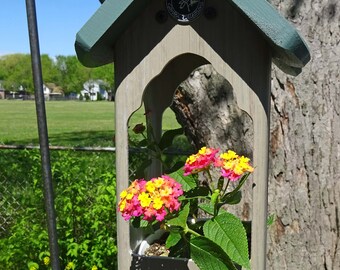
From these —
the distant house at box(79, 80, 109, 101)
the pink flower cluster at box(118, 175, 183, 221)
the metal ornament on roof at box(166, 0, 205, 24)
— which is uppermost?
the distant house at box(79, 80, 109, 101)

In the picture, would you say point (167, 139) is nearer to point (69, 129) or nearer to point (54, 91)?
point (69, 129)

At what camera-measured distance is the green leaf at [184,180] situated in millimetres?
1710

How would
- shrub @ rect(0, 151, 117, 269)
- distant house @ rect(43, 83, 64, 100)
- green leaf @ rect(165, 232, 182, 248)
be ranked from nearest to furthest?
green leaf @ rect(165, 232, 182, 248), shrub @ rect(0, 151, 117, 269), distant house @ rect(43, 83, 64, 100)

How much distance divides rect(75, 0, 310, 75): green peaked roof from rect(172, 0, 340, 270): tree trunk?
77cm

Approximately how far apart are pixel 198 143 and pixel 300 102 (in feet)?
2.13

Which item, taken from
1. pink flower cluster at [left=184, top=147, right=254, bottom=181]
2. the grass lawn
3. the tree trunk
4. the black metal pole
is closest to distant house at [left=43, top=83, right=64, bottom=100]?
the grass lawn

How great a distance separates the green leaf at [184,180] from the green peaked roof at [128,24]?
1.57 feet

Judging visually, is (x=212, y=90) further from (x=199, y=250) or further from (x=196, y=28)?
(x=199, y=250)

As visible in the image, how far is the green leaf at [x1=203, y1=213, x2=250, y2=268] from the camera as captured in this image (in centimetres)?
141

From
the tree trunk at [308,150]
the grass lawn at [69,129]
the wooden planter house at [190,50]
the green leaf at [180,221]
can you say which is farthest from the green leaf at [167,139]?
the grass lawn at [69,129]

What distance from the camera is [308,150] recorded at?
2.34 meters

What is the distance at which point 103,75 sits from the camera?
71.7 m

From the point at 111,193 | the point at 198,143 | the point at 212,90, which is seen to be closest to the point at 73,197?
the point at 111,193

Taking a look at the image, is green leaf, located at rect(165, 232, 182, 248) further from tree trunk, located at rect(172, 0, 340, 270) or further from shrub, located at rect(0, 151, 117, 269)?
shrub, located at rect(0, 151, 117, 269)
